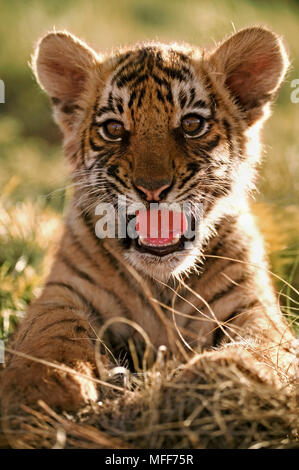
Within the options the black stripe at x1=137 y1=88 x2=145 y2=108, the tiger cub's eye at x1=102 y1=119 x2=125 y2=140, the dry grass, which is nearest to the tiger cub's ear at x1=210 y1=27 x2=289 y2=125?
the black stripe at x1=137 y1=88 x2=145 y2=108

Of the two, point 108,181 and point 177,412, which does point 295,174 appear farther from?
point 177,412

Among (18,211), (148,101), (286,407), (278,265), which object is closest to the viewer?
(286,407)

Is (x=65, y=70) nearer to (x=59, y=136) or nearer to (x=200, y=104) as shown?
(x=200, y=104)

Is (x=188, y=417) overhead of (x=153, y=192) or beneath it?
beneath

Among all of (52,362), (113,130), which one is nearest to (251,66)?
(113,130)

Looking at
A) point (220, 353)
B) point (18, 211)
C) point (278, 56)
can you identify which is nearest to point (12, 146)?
point (18, 211)

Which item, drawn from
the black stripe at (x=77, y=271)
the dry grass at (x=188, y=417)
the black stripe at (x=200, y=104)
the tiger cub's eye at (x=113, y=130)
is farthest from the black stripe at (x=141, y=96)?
the dry grass at (x=188, y=417)

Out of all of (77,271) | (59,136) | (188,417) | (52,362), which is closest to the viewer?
(188,417)
